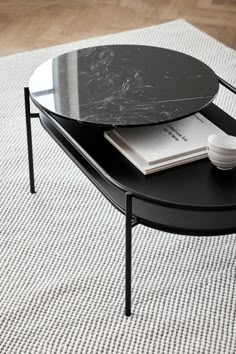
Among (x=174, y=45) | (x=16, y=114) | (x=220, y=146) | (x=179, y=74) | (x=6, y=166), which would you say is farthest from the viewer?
(x=174, y=45)

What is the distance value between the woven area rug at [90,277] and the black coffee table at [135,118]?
0.11 meters

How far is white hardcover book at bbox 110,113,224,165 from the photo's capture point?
2102 mm

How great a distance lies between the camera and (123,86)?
2.38 m

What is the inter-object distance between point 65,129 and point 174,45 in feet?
6.02

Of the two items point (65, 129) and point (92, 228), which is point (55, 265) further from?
point (65, 129)

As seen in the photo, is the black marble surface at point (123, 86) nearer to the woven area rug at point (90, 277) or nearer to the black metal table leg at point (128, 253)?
the black metal table leg at point (128, 253)

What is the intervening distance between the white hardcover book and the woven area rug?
16.4 inches

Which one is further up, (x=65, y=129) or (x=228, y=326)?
(x=65, y=129)

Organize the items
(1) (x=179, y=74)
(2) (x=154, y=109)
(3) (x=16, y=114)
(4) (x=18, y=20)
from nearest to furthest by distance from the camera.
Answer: (2) (x=154, y=109) → (1) (x=179, y=74) → (3) (x=16, y=114) → (4) (x=18, y=20)

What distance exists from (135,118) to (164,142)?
127 millimetres

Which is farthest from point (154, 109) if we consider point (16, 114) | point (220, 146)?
point (16, 114)

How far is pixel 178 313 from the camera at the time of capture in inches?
82.4

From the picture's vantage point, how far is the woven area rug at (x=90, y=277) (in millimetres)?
2006

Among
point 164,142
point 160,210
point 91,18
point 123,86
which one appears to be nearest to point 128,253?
point 160,210
